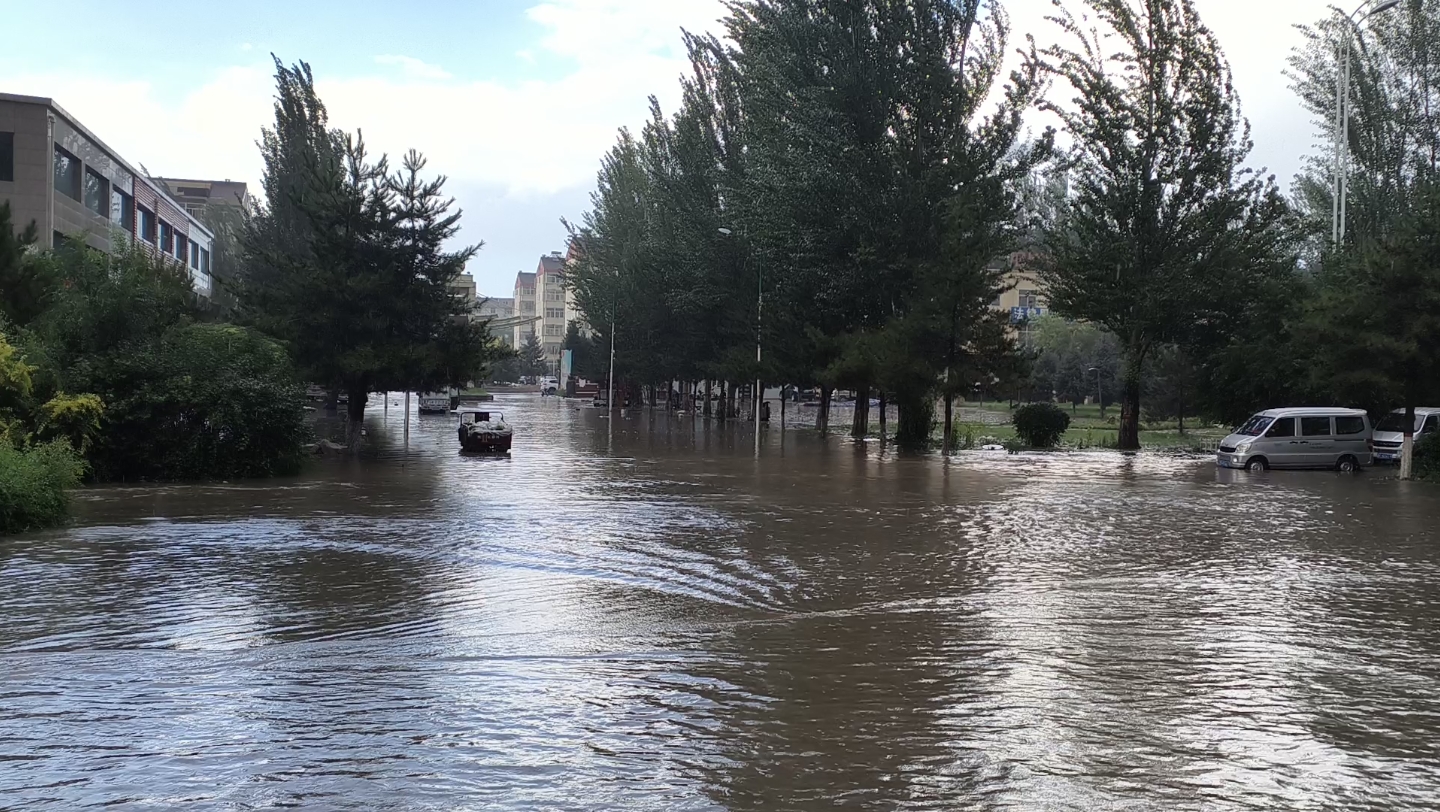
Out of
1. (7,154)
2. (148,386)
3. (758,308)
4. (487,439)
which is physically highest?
(7,154)

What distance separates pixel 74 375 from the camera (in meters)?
23.6

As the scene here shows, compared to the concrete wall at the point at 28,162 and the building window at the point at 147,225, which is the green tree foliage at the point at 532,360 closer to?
the building window at the point at 147,225

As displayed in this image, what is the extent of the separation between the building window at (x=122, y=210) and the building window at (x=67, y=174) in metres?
5.46

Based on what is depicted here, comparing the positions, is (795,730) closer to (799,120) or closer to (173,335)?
(173,335)

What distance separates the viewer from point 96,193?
4922 centimetres

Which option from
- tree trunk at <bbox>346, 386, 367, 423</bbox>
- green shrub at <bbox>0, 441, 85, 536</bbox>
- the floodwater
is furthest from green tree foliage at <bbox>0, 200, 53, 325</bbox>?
the floodwater

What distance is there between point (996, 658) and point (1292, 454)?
27087 mm

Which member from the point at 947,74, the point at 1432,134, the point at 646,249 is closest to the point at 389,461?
the point at 947,74

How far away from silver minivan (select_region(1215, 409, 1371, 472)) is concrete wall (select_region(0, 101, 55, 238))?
39553 millimetres

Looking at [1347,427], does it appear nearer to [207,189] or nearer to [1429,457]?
[1429,457]

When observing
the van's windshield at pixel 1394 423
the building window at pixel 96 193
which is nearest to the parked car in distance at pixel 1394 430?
the van's windshield at pixel 1394 423

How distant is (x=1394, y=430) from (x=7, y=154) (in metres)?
45.5

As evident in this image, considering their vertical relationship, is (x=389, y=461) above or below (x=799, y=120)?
below

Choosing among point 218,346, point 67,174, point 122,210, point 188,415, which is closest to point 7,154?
point 67,174
